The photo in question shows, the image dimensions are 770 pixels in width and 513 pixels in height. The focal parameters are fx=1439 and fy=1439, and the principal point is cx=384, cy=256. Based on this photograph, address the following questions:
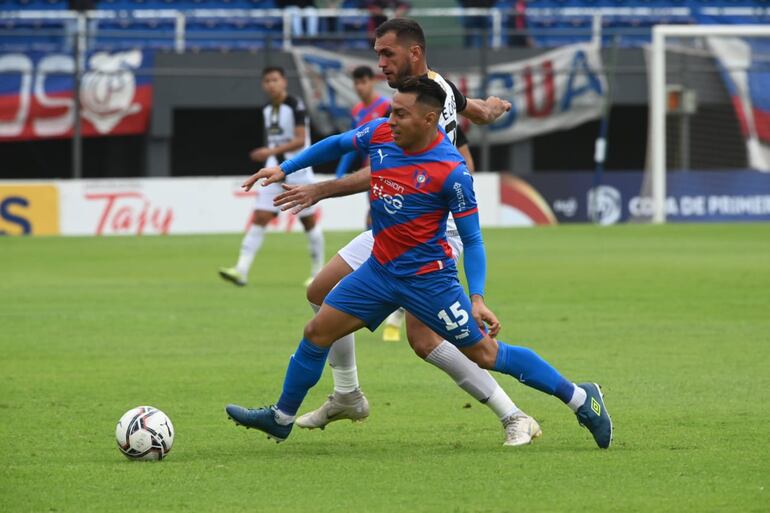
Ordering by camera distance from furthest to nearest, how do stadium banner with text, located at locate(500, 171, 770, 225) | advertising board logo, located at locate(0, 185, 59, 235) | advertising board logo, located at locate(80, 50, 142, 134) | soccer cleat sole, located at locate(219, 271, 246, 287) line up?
stadium banner with text, located at locate(500, 171, 770, 225), advertising board logo, located at locate(80, 50, 142, 134), advertising board logo, located at locate(0, 185, 59, 235), soccer cleat sole, located at locate(219, 271, 246, 287)

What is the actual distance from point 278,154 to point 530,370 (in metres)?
10.1

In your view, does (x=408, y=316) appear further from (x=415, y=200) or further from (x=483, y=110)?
(x=483, y=110)

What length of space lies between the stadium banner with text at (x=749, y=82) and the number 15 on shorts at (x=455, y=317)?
2325 cm

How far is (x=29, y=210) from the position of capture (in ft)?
86.2

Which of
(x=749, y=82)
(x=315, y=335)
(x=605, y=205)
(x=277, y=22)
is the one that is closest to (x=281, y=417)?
(x=315, y=335)

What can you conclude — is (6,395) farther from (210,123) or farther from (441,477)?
(210,123)

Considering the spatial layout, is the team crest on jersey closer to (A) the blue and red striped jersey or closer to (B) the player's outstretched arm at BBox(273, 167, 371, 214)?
(A) the blue and red striped jersey

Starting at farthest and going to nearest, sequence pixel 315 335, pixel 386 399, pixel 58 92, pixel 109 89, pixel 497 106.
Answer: pixel 109 89 → pixel 58 92 → pixel 386 399 → pixel 497 106 → pixel 315 335

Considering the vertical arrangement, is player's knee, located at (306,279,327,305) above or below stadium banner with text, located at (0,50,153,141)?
above

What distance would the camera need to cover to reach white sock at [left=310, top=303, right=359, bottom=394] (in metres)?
7.88

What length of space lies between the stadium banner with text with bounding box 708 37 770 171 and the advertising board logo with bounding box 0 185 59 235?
1358cm

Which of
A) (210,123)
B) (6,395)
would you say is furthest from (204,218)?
(6,395)

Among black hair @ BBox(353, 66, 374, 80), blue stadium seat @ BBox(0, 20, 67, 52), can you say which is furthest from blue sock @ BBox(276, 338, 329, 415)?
blue stadium seat @ BBox(0, 20, 67, 52)

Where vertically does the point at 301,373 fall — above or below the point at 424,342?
below
